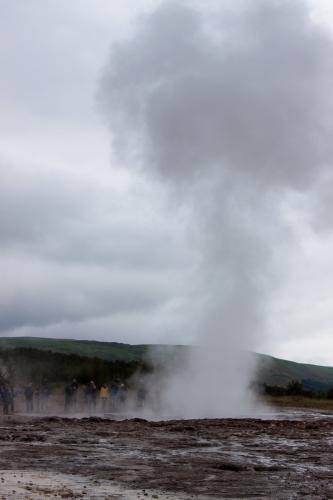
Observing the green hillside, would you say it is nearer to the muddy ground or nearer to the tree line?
the tree line

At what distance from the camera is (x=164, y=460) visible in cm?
1346

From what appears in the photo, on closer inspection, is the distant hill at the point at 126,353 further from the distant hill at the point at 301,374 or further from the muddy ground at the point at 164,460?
the muddy ground at the point at 164,460

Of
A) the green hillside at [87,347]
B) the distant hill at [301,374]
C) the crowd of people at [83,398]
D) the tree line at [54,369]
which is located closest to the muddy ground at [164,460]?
the crowd of people at [83,398]

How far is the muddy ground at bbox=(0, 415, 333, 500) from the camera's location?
1022 cm

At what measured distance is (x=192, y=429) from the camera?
64.2 feet

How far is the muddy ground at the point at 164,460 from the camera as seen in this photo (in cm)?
1022

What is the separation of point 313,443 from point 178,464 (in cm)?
557

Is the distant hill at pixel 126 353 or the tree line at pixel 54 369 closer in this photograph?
the tree line at pixel 54 369

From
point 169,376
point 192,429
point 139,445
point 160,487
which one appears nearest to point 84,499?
point 160,487

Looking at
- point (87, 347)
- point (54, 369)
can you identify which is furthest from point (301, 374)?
point (54, 369)

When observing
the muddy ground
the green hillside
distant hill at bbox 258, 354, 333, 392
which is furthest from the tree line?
distant hill at bbox 258, 354, 333, 392

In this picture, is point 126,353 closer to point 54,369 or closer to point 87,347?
point 87,347

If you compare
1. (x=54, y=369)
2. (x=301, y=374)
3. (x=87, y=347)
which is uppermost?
(x=87, y=347)

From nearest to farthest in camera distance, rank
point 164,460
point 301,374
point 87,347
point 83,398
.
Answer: point 164,460
point 83,398
point 87,347
point 301,374
